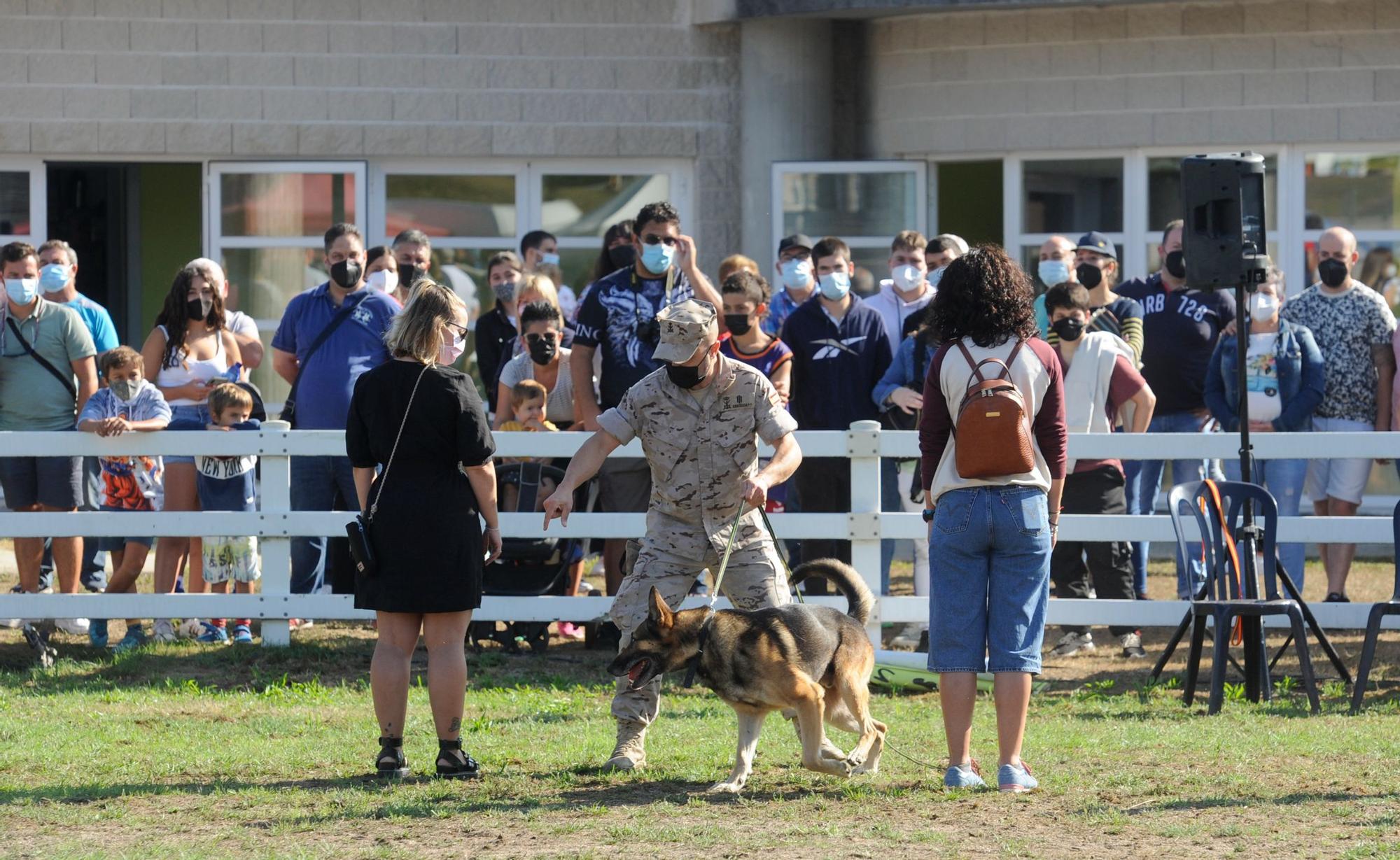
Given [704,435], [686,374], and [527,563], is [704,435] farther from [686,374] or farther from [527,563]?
[527,563]

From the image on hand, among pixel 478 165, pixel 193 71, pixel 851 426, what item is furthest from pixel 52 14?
pixel 851 426

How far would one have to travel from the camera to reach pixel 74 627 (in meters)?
10.9

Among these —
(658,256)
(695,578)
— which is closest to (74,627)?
(658,256)

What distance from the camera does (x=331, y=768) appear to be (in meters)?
7.39

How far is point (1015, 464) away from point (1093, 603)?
136 inches

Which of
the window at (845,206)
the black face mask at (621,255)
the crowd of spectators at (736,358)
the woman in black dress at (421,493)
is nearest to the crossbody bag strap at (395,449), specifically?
the woman in black dress at (421,493)

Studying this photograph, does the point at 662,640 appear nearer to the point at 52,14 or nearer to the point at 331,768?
the point at 331,768

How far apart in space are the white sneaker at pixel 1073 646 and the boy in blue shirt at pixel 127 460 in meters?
4.97

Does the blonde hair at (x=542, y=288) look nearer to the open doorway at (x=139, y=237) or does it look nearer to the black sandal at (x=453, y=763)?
the black sandal at (x=453, y=763)

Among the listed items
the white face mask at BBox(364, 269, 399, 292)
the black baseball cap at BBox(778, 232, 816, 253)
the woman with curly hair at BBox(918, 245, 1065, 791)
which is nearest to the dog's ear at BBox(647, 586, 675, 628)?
the woman with curly hair at BBox(918, 245, 1065, 791)

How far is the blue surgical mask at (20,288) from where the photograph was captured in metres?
10.6

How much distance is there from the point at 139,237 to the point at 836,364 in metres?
9.89

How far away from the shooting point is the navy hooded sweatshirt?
1042 centimetres

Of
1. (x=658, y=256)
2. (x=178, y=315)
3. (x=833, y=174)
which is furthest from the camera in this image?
(x=833, y=174)
